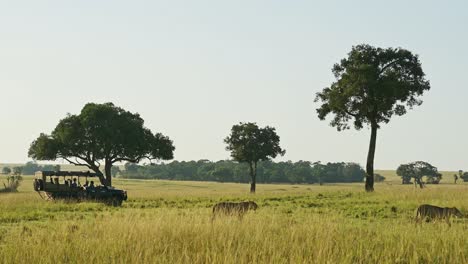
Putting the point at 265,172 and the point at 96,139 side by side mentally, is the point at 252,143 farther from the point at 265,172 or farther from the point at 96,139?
the point at 265,172

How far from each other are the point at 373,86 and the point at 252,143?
88.8 ft

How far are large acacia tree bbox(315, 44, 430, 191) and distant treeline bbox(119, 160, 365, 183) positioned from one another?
327ft

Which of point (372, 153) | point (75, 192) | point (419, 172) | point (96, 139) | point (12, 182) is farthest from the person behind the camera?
point (419, 172)

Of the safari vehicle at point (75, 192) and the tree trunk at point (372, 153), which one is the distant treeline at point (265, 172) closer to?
the tree trunk at point (372, 153)

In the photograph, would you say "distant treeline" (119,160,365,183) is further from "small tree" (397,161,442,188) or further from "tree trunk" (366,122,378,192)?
"tree trunk" (366,122,378,192)

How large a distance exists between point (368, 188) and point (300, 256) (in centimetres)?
3000

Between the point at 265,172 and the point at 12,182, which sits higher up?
the point at 265,172

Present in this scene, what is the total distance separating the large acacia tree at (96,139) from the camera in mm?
54844

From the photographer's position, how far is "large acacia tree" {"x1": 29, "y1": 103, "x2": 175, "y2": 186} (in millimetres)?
54844

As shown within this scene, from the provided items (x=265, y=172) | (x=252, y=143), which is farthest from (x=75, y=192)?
(x=265, y=172)

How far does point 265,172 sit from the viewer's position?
146 metres

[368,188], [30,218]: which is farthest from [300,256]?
[368,188]

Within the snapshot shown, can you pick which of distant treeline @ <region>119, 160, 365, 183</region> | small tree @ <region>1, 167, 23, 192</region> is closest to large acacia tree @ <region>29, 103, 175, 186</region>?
small tree @ <region>1, 167, 23, 192</region>

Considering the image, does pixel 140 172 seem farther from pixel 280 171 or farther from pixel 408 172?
pixel 408 172
